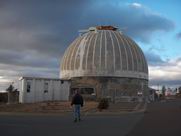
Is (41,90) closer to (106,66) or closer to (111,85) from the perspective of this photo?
(111,85)

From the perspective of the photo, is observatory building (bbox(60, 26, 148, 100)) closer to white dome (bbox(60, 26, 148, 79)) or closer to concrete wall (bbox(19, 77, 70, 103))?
white dome (bbox(60, 26, 148, 79))

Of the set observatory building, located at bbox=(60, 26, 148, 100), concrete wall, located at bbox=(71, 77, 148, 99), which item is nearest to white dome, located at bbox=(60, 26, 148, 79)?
observatory building, located at bbox=(60, 26, 148, 100)

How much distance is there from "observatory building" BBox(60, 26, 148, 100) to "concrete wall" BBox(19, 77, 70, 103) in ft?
27.8

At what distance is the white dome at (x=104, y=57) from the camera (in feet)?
239

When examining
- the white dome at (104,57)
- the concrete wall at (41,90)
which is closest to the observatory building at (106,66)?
the white dome at (104,57)

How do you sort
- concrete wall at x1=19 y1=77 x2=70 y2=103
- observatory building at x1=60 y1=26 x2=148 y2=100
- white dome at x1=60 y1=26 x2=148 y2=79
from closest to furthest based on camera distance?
concrete wall at x1=19 y1=77 x2=70 y2=103 < observatory building at x1=60 y1=26 x2=148 y2=100 < white dome at x1=60 y1=26 x2=148 y2=79

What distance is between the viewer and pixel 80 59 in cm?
7431

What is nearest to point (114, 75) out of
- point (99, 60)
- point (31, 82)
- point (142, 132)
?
point (99, 60)

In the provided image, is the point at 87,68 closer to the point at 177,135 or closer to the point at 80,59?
the point at 80,59

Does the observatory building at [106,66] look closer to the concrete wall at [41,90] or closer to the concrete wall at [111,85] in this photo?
the concrete wall at [111,85]

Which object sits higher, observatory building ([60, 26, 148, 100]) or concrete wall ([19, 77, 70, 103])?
observatory building ([60, 26, 148, 100])

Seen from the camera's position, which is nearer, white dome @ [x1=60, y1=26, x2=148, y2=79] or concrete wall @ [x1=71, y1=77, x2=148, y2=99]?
concrete wall @ [x1=71, y1=77, x2=148, y2=99]

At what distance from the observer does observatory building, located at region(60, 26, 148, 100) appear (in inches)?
2783

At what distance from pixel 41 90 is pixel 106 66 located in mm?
17768
